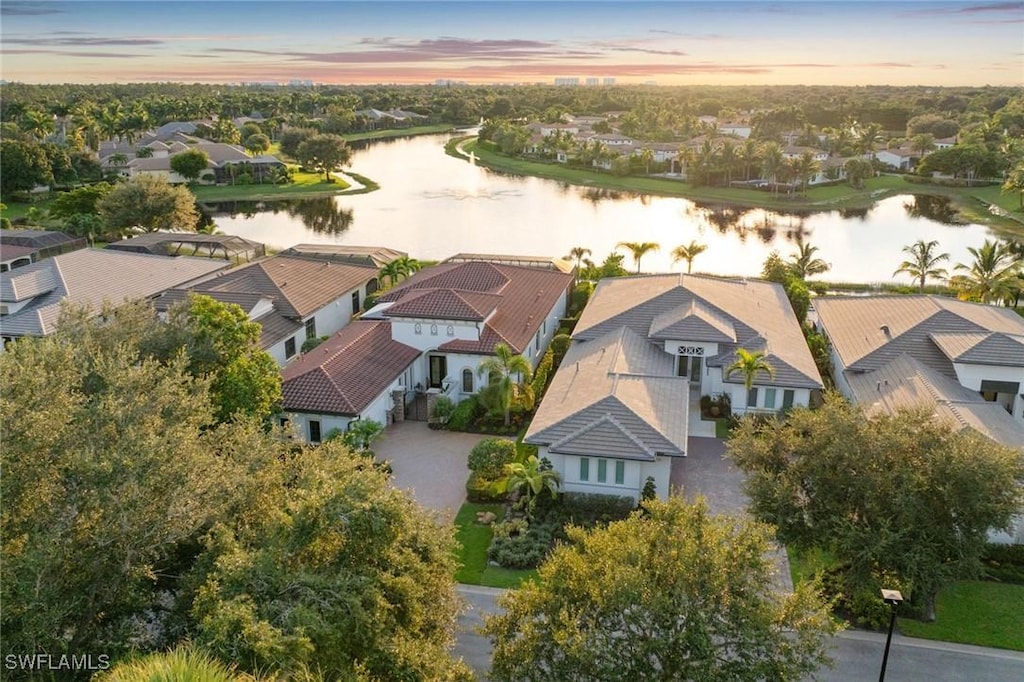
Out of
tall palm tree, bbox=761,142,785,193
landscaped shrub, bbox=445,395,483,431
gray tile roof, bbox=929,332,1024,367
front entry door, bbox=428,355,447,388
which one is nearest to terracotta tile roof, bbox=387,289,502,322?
front entry door, bbox=428,355,447,388

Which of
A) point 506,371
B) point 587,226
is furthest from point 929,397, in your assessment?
point 587,226

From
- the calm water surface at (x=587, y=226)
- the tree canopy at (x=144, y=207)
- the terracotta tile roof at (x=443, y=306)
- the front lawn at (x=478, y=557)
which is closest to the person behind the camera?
the front lawn at (x=478, y=557)

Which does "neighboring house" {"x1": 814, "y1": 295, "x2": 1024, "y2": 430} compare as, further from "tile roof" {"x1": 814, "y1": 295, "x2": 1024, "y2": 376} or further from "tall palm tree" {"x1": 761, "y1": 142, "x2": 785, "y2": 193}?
"tall palm tree" {"x1": 761, "y1": 142, "x2": 785, "y2": 193}

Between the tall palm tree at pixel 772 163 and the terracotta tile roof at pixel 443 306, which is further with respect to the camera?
the tall palm tree at pixel 772 163

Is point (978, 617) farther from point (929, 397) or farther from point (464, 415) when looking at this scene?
point (464, 415)

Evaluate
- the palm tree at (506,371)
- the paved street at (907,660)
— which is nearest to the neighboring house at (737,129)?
the palm tree at (506,371)

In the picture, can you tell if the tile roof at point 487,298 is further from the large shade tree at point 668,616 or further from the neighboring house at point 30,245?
the neighboring house at point 30,245

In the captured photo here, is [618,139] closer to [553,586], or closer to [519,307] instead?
[519,307]
